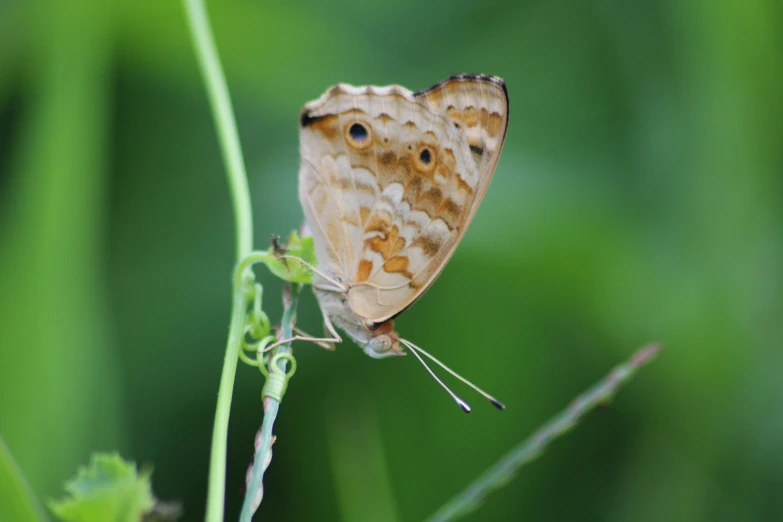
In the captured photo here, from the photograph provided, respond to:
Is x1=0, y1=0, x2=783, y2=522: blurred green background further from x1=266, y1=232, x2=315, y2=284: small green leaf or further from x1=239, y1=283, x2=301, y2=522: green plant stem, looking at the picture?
x1=239, y1=283, x2=301, y2=522: green plant stem

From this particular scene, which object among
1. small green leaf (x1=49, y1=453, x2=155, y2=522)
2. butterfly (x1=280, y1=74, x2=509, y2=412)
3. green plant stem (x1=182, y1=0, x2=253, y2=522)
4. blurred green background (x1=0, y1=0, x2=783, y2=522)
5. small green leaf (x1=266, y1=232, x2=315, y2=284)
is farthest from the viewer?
blurred green background (x1=0, y1=0, x2=783, y2=522)

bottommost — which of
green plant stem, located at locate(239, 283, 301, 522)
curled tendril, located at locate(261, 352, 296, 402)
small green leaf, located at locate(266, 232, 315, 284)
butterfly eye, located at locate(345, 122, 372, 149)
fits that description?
green plant stem, located at locate(239, 283, 301, 522)

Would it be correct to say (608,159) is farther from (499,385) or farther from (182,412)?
(182,412)

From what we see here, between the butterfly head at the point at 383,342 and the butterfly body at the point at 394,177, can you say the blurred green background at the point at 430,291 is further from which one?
the butterfly body at the point at 394,177

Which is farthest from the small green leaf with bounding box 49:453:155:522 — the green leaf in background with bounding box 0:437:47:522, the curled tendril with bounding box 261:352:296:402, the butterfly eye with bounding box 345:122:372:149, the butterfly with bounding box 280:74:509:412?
the butterfly eye with bounding box 345:122:372:149

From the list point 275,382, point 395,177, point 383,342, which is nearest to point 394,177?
point 395,177

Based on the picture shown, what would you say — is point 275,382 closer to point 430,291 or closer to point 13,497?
point 13,497
